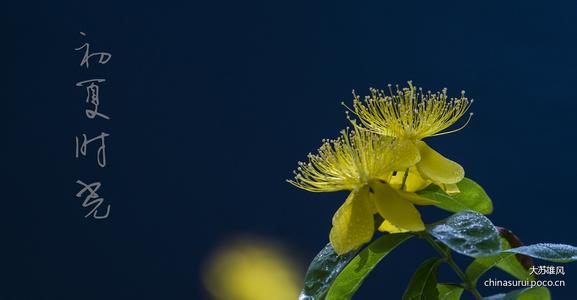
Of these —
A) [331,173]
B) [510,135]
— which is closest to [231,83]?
[510,135]

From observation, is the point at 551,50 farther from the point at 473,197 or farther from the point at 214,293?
the point at 473,197

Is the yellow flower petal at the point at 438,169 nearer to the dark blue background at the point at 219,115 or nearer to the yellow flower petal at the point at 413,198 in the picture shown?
the yellow flower petal at the point at 413,198

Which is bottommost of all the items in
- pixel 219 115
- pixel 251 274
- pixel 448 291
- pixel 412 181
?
pixel 251 274

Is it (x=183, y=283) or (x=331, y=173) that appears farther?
(x=183, y=283)

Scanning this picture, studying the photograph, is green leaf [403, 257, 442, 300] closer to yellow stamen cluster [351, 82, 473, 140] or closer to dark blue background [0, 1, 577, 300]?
yellow stamen cluster [351, 82, 473, 140]

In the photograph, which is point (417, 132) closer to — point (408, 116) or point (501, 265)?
point (408, 116)

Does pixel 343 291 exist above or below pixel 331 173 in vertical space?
below

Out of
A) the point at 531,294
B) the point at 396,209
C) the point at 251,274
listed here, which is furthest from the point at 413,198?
the point at 251,274
